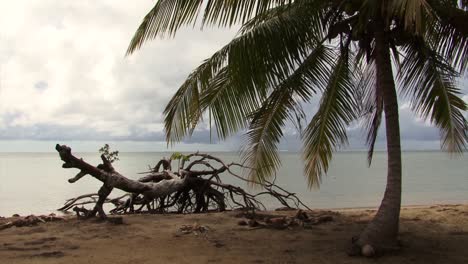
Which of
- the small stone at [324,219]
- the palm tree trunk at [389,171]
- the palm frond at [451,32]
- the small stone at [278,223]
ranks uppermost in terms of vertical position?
the palm frond at [451,32]

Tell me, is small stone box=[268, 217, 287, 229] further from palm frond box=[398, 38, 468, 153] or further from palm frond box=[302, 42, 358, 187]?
palm frond box=[398, 38, 468, 153]

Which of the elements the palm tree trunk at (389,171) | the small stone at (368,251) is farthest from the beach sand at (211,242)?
the palm tree trunk at (389,171)

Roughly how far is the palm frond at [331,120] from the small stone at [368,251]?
89.2 inches

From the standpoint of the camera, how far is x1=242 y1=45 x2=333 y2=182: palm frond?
7375 mm

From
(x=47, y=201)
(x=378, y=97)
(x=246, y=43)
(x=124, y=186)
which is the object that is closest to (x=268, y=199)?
(x=47, y=201)

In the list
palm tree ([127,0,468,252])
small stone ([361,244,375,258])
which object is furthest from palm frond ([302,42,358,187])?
small stone ([361,244,375,258])

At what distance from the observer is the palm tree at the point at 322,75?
5898 millimetres

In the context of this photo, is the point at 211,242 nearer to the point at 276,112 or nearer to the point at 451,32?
the point at 276,112

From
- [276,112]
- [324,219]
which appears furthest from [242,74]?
[324,219]

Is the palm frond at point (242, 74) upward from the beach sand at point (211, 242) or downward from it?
upward

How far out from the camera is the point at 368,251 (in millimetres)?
5770

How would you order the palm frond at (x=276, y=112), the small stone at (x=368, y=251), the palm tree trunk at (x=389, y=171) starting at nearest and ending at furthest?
the small stone at (x=368, y=251) → the palm tree trunk at (x=389, y=171) → the palm frond at (x=276, y=112)

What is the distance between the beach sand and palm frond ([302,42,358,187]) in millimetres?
1148

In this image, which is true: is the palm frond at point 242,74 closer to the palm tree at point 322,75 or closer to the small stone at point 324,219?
the palm tree at point 322,75
